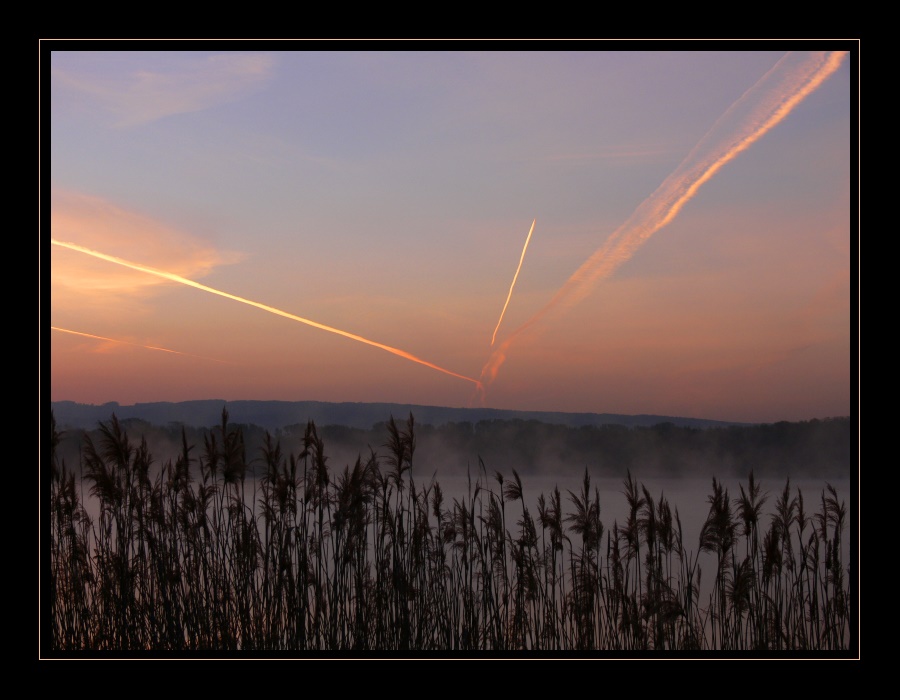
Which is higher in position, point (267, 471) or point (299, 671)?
point (267, 471)

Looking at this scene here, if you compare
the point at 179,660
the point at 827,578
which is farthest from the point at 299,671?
the point at 827,578

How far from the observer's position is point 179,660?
3936mm
